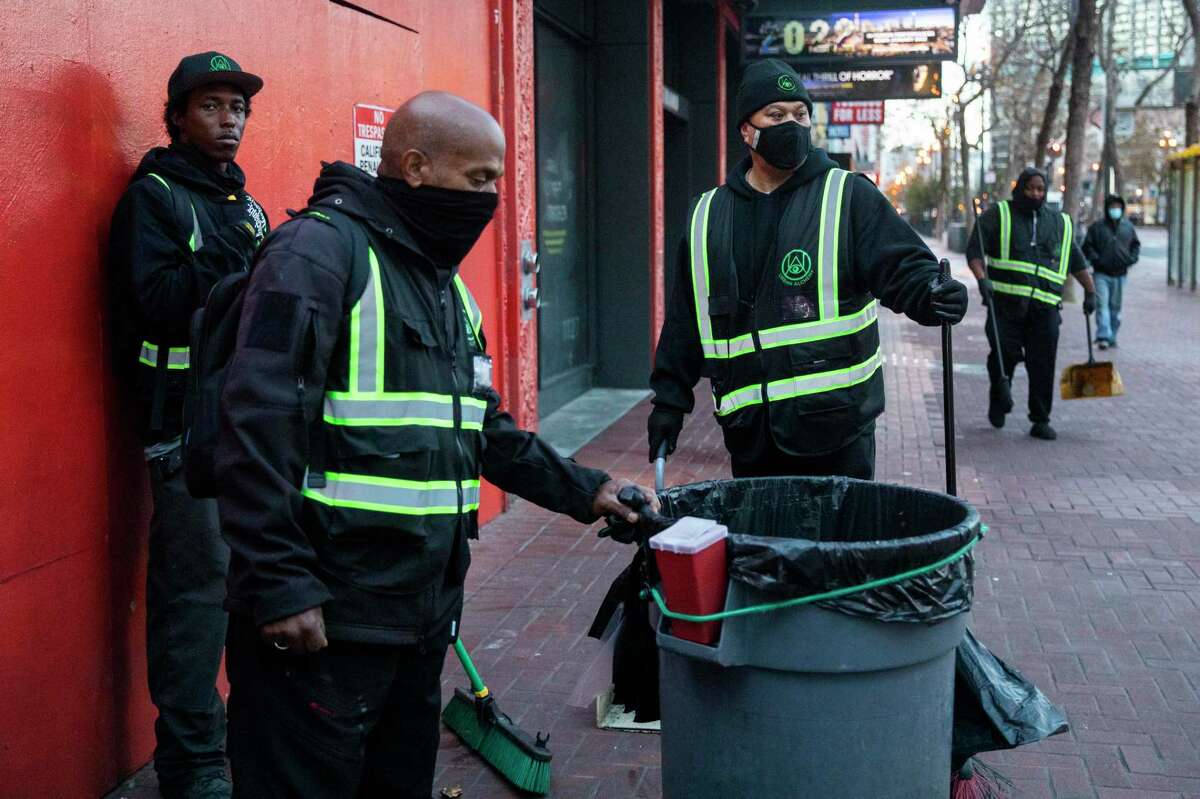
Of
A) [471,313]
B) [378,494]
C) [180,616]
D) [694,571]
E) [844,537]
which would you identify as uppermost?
[471,313]

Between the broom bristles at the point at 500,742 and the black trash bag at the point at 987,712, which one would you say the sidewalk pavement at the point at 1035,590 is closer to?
the broom bristles at the point at 500,742

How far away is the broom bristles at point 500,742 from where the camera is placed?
393cm

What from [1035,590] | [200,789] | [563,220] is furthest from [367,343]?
[563,220]

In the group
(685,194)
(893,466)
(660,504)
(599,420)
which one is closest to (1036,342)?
(893,466)

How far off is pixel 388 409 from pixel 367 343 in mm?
128

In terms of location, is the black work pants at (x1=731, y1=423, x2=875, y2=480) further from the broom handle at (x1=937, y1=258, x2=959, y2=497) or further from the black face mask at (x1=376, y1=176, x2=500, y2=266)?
the black face mask at (x1=376, y1=176, x2=500, y2=266)

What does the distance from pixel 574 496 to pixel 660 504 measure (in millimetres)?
241

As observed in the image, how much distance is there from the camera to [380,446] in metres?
2.53

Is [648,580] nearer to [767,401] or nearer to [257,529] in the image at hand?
[257,529]

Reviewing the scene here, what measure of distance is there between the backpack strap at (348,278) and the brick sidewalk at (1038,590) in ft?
5.68

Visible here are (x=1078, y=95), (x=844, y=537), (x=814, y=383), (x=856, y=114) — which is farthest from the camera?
(x=856, y=114)

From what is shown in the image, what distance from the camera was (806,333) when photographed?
12.8 feet

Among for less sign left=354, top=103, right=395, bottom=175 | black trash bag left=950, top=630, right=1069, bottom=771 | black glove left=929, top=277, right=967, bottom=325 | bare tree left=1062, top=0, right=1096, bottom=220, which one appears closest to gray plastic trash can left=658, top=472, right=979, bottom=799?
black trash bag left=950, top=630, right=1069, bottom=771

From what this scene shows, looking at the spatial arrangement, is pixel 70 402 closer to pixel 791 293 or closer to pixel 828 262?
pixel 791 293
